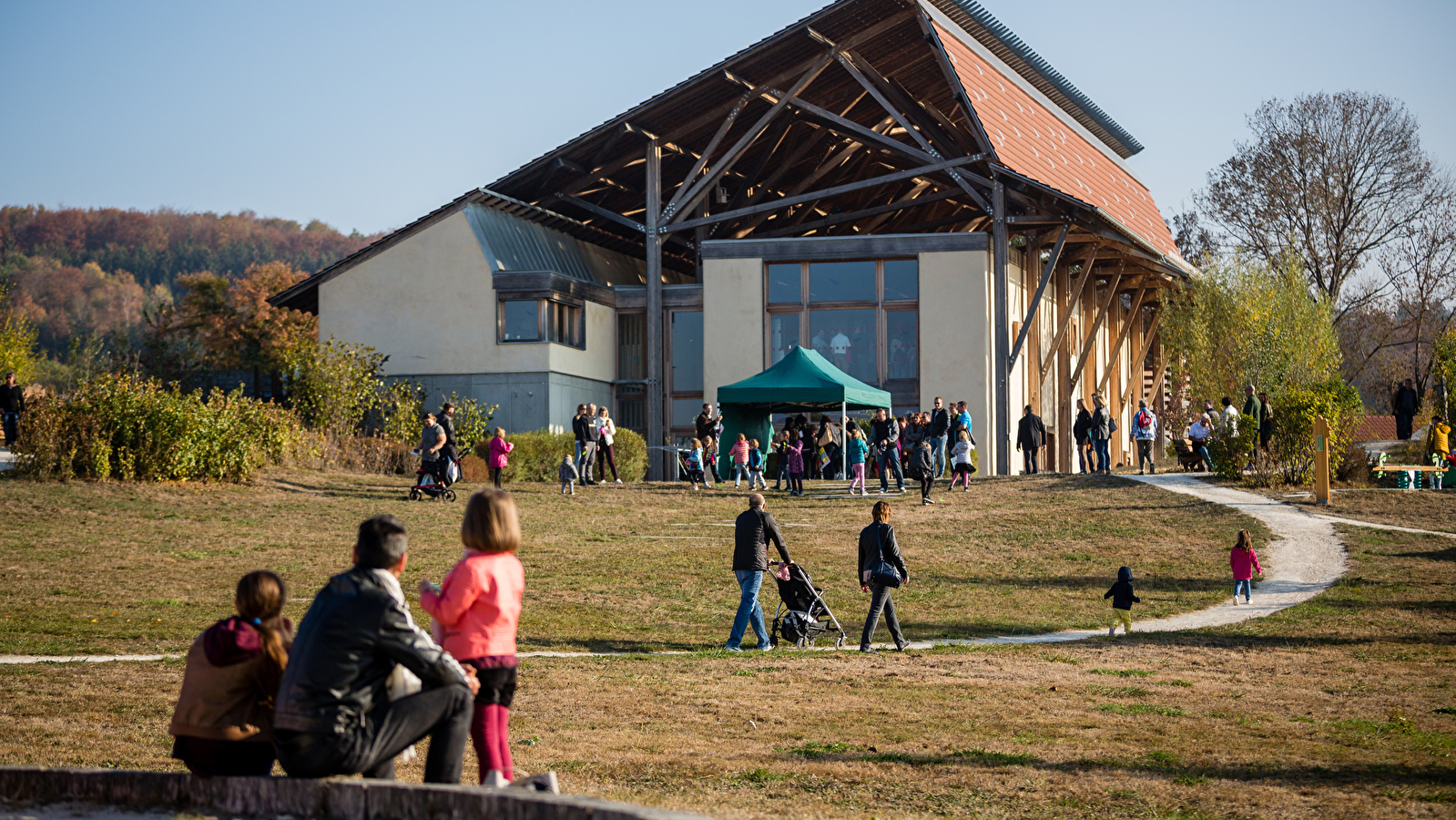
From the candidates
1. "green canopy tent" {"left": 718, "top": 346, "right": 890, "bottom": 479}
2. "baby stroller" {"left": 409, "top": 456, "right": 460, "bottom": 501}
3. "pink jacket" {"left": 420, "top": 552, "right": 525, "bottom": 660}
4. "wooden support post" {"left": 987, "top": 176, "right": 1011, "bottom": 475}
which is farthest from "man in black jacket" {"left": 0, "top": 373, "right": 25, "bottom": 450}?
"pink jacket" {"left": 420, "top": 552, "right": 525, "bottom": 660}

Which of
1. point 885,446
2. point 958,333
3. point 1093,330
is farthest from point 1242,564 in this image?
point 1093,330

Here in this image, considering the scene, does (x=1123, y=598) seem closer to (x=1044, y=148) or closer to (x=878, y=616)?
(x=878, y=616)

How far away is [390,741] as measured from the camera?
189 inches

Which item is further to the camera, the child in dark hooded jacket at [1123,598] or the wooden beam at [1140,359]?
the wooden beam at [1140,359]

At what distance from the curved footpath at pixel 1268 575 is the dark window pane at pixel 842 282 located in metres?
10.6

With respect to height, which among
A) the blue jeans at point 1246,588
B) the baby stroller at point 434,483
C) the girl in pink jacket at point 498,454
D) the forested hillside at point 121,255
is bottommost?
the blue jeans at point 1246,588

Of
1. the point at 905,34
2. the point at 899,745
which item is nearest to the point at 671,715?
the point at 899,745

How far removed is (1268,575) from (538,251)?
23.0 meters

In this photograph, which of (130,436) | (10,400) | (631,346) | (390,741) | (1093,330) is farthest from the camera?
(1093,330)

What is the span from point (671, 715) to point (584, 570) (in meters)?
8.10

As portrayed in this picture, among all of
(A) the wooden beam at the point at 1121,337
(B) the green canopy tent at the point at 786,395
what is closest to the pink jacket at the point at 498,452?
(B) the green canopy tent at the point at 786,395

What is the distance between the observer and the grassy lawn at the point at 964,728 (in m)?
6.42

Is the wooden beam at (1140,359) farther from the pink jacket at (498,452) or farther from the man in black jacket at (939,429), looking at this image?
the pink jacket at (498,452)

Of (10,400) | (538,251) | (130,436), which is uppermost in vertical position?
(538,251)
